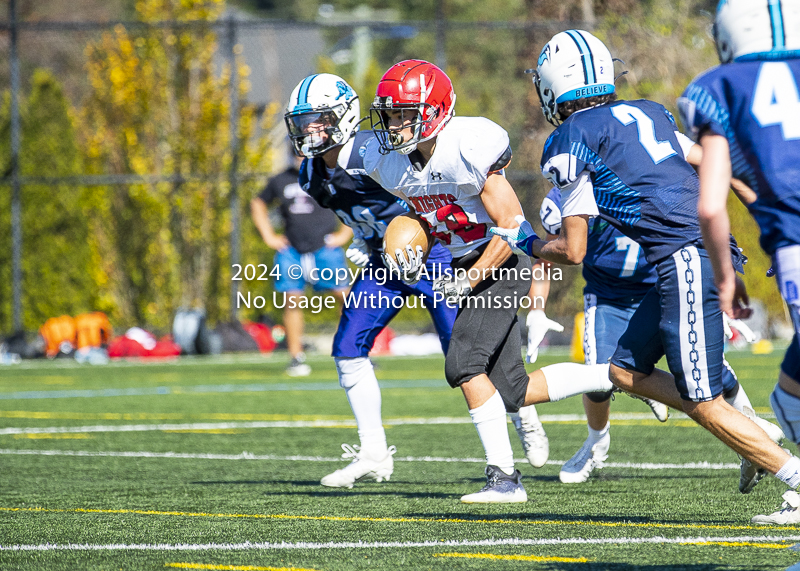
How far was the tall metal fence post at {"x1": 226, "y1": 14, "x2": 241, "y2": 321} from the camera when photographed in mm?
14643

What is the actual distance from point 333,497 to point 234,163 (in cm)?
1064

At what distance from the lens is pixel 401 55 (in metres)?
25.9

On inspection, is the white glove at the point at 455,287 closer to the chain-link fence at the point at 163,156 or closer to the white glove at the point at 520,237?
the white glove at the point at 520,237

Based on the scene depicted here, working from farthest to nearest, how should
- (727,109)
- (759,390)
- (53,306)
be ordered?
(53,306) < (759,390) < (727,109)

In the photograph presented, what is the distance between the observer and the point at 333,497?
182 inches

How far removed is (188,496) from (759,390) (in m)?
5.26

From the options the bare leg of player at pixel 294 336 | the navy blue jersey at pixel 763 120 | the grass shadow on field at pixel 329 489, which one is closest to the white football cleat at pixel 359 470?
the grass shadow on field at pixel 329 489

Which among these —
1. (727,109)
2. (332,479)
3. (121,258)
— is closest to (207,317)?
(121,258)

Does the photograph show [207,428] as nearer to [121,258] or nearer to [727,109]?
[727,109]

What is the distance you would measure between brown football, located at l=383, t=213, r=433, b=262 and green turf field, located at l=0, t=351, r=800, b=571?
3.22ft

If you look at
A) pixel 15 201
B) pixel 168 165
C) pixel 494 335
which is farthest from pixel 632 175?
pixel 168 165

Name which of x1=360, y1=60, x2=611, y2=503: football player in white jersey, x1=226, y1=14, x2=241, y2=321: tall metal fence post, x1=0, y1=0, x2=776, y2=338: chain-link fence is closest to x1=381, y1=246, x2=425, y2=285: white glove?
x1=360, y1=60, x2=611, y2=503: football player in white jersey

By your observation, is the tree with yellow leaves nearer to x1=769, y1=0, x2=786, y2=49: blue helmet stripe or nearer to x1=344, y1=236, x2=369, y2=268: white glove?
x1=344, y1=236, x2=369, y2=268: white glove

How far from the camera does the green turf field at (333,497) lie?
10.9 ft
